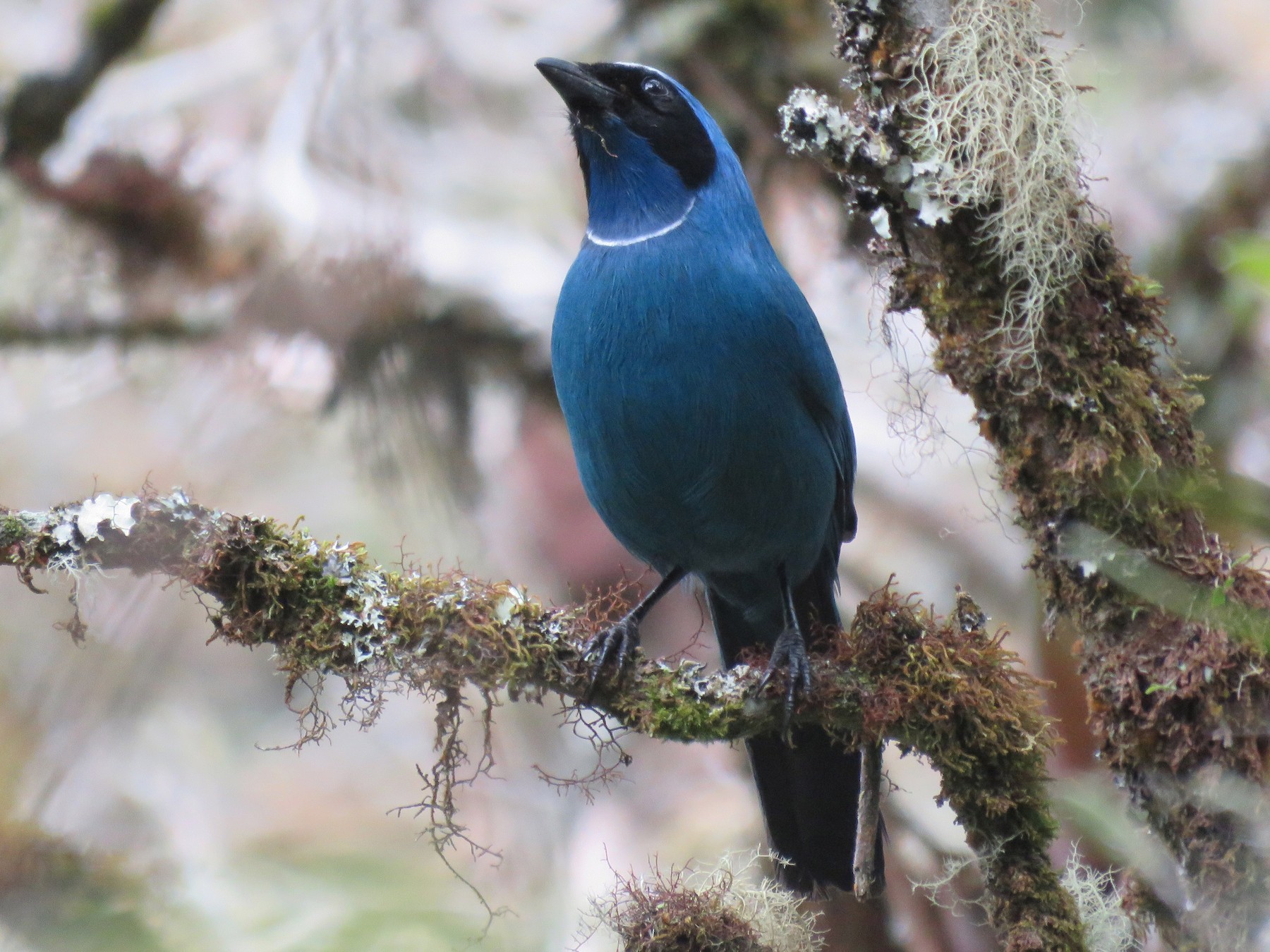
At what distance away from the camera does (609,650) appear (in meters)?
2.70

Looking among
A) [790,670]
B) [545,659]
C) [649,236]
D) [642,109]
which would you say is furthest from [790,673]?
[642,109]

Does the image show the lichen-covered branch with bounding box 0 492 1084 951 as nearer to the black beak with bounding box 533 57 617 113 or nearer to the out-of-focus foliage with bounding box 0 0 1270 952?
the black beak with bounding box 533 57 617 113

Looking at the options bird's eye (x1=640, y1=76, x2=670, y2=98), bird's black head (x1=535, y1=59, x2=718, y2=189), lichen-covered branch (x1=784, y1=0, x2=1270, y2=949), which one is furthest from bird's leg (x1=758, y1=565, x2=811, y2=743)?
bird's eye (x1=640, y1=76, x2=670, y2=98)

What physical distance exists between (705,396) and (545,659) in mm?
950

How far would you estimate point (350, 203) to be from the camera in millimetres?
5430

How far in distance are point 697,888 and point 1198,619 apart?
122cm

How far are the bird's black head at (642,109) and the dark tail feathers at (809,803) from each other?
146cm

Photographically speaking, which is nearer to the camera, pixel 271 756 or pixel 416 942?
pixel 416 942

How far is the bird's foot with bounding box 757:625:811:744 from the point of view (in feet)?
8.93

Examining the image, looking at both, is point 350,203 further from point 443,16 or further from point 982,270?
point 982,270

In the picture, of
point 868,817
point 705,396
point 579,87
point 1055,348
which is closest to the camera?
point 1055,348

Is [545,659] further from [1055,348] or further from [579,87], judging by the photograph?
[579,87]

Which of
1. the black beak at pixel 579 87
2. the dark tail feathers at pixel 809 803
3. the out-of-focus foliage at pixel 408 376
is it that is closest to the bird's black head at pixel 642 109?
the black beak at pixel 579 87

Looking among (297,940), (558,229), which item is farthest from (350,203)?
(297,940)
